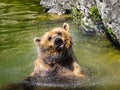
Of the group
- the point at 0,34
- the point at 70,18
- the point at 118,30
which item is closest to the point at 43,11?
the point at 70,18

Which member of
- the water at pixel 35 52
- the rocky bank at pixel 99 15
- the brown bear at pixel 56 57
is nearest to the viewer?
the brown bear at pixel 56 57

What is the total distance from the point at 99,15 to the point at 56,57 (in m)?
4.69

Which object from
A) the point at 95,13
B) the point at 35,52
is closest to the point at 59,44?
the point at 35,52

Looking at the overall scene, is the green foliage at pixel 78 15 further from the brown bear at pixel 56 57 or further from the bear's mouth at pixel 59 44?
the bear's mouth at pixel 59 44

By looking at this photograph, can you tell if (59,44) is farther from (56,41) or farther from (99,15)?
(99,15)

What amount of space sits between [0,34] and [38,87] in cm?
820

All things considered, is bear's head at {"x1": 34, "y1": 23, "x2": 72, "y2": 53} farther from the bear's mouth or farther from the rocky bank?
the rocky bank

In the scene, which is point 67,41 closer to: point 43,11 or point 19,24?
point 19,24

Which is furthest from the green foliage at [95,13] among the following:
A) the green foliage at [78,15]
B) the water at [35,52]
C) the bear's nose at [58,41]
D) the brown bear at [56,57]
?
the bear's nose at [58,41]

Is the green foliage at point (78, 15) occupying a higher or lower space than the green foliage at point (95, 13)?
lower

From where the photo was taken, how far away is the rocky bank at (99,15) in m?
13.7

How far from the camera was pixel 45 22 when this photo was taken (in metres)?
21.8

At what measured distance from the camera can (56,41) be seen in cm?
1188

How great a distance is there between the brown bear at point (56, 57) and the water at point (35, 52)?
664 millimetres
